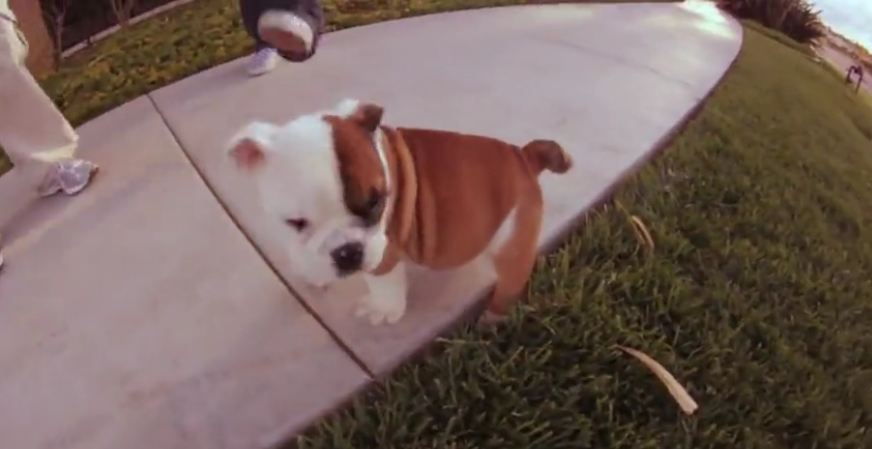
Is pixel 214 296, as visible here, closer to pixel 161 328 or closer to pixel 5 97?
pixel 161 328

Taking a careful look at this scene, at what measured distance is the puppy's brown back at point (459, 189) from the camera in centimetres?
86

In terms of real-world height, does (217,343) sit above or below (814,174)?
below

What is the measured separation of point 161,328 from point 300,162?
369 mm

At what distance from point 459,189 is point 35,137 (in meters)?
0.64

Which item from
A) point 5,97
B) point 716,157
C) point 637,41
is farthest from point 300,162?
point 637,41

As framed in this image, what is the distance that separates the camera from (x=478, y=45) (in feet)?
5.13

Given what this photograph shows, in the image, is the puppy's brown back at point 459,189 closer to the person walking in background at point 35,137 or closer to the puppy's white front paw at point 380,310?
the puppy's white front paw at point 380,310

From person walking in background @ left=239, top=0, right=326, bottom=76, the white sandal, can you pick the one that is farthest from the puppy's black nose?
the white sandal

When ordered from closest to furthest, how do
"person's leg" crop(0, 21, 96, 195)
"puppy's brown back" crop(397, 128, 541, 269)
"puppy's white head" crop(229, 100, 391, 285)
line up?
"puppy's white head" crop(229, 100, 391, 285), "puppy's brown back" crop(397, 128, 541, 269), "person's leg" crop(0, 21, 96, 195)

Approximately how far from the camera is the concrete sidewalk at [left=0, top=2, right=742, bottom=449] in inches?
36.9

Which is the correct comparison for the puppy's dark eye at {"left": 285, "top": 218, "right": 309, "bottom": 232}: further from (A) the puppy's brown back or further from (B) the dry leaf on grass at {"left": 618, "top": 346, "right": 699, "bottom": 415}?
(B) the dry leaf on grass at {"left": 618, "top": 346, "right": 699, "bottom": 415}

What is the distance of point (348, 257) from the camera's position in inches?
30.3

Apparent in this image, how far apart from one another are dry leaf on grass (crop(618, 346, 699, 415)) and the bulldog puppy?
134mm

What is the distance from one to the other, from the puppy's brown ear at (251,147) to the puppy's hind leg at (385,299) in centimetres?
20
